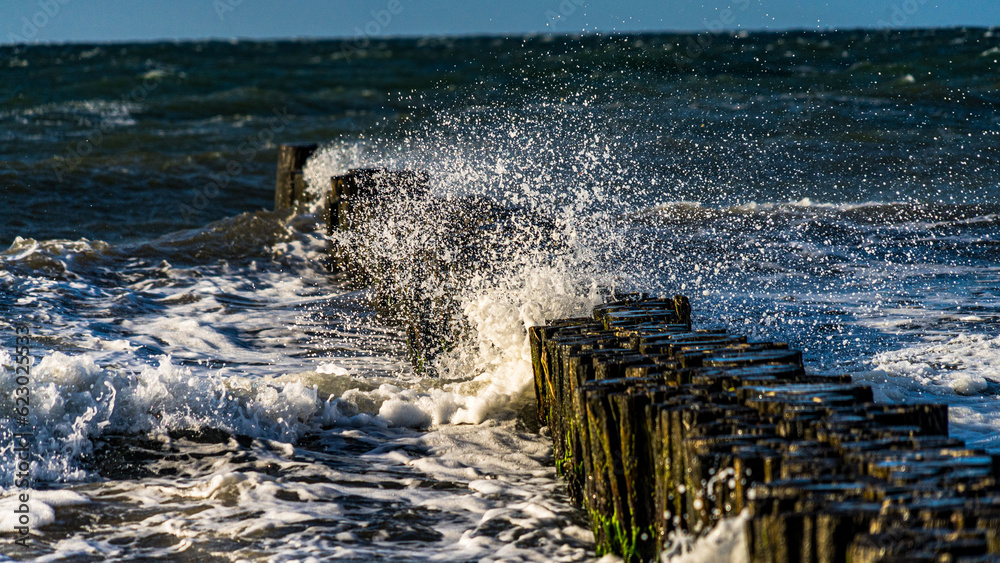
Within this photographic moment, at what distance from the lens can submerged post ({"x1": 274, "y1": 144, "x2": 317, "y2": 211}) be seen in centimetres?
1037

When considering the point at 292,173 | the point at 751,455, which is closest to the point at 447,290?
the point at 751,455

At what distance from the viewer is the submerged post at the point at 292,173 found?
10367 millimetres

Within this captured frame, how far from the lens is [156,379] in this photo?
4520 mm

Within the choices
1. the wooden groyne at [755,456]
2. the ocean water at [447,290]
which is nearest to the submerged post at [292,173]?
the ocean water at [447,290]

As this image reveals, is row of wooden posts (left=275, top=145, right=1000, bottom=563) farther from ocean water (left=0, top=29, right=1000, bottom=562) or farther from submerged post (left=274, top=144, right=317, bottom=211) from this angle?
submerged post (left=274, top=144, right=317, bottom=211)

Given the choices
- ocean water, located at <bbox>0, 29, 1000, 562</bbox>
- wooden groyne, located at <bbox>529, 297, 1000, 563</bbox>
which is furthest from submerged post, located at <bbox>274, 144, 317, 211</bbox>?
wooden groyne, located at <bbox>529, 297, 1000, 563</bbox>

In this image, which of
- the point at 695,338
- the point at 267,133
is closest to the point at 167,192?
the point at 267,133

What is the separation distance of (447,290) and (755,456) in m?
3.36

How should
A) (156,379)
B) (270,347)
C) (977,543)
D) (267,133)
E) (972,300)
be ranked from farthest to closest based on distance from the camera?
(267,133) → (972,300) → (270,347) → (156,379) → (977,543)

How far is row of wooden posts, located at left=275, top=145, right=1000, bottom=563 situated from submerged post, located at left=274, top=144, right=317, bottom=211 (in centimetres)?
719

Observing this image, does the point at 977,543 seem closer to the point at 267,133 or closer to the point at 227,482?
the point at 227,482

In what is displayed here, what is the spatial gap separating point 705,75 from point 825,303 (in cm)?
1142

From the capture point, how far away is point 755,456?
2.20m

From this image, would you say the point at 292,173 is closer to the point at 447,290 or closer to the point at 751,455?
the point at 447,290
